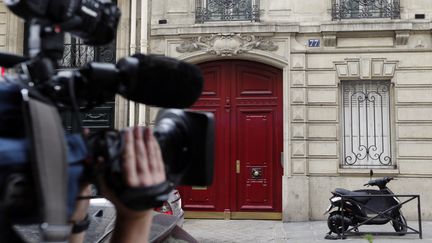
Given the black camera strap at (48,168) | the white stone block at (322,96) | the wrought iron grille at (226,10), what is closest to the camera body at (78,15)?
the black camera strap at (48,168)

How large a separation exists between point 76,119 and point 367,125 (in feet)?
33.5

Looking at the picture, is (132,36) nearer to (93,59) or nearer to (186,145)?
(93,59)

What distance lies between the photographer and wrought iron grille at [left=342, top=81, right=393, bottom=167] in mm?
10594

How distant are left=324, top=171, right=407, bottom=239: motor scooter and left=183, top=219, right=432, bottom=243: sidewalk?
0.76 ft

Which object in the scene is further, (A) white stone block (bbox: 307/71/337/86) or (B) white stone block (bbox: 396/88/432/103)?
(A) white stone block (bbox: 307/71/337/86)

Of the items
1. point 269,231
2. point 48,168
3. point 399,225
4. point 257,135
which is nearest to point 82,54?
point 257,135

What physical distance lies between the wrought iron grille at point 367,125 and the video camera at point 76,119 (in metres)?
9.82

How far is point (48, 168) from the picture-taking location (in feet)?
2.83

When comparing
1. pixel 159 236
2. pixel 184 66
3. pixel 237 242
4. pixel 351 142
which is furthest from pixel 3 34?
pixel 184 66

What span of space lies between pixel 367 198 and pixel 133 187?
26.4 ft

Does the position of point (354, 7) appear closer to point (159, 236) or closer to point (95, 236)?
point (95, 236)

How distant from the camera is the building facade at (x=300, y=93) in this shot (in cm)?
1043

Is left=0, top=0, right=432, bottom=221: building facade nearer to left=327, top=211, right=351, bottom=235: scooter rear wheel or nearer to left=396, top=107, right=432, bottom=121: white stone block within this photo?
left=396, top=107, right=432, bottom=121: white stone block

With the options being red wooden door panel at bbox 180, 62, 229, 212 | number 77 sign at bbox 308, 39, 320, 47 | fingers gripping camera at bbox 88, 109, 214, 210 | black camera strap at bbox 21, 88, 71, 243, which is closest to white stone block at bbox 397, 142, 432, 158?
number 77 sign at bbox 308, 39, 320, 47
